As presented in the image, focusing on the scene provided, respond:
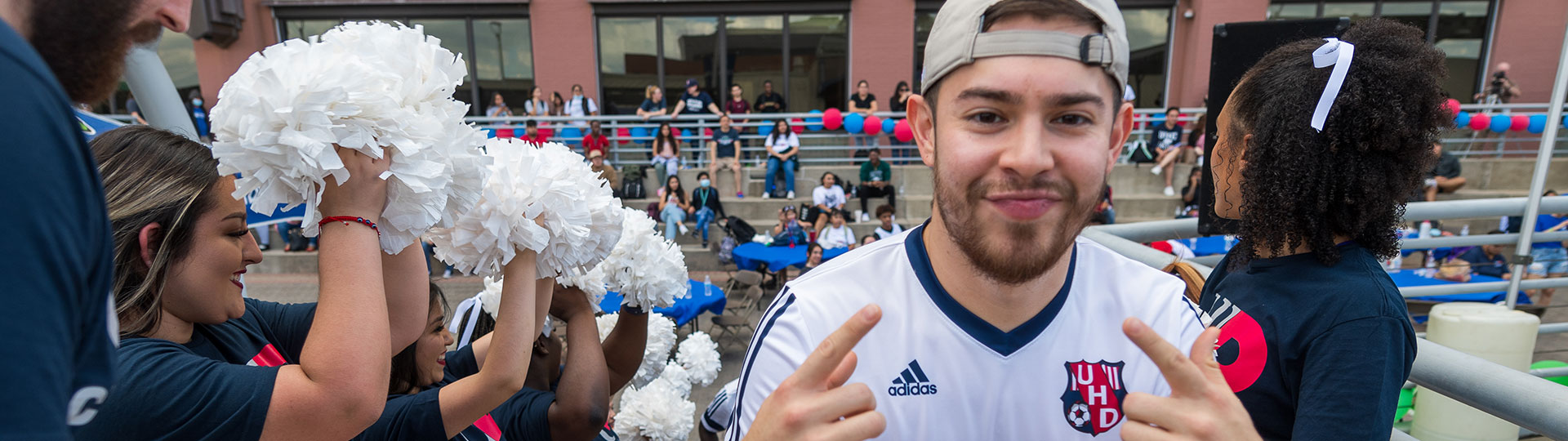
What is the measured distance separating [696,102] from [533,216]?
11982 mm

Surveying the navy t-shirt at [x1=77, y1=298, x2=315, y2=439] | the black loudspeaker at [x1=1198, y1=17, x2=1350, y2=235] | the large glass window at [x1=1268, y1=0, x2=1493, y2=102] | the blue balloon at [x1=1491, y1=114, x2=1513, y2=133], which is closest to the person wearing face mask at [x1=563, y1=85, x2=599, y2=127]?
the black loudspeaker at [x1=1198, y1=17, x2=1350, y2=235]

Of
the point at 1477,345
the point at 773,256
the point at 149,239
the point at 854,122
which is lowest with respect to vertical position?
the point at 773,256

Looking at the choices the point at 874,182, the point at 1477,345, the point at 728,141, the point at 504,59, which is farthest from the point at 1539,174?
the point at 504,59

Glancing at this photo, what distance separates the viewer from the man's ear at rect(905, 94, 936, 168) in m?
1.42

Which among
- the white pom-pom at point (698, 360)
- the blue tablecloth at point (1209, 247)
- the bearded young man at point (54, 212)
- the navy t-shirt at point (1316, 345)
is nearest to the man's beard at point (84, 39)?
the bearded young man at point (54, 212)

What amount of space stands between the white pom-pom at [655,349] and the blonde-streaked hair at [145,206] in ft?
7.15

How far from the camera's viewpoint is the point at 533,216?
1.61 m

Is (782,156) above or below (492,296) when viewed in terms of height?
below

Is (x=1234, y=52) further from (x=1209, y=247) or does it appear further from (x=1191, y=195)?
(x=1191, y=195)

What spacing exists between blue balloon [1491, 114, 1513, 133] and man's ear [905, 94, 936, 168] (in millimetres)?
16218

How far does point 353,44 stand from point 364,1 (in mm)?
15234

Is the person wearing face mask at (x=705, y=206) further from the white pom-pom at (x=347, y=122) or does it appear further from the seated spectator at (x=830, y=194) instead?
the white pom-pom at (x=347, y=122)

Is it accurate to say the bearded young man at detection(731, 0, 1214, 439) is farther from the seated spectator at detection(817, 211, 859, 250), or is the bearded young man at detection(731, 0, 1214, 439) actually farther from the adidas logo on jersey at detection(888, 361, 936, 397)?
the seated spectator at detection(817, 211, 859, 250)

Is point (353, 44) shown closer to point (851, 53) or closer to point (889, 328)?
point (889, 328)
